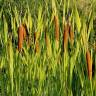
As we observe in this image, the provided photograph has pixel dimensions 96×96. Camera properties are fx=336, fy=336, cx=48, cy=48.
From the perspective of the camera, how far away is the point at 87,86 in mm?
1297

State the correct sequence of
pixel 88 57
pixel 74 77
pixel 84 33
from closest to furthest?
1. pixel 88 57
2. pixel 84 33
3. pixel 74 77

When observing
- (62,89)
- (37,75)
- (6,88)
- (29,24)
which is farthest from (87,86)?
(29,24)

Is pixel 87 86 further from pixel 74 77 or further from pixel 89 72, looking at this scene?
pixel 74 77

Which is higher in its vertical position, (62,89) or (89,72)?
(89,72)

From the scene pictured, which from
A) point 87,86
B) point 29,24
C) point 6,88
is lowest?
point 6,88

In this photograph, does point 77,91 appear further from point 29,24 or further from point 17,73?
point 29,24

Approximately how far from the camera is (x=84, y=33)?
1.30 meters

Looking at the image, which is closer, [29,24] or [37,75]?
[37,75]

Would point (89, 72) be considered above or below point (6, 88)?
above

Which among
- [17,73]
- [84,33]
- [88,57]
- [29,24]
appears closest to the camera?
[88,57]

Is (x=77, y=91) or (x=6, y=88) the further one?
(x=6, y=88)

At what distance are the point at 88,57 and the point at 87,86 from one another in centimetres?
19

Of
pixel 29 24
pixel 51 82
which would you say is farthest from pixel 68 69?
pixel 29 24

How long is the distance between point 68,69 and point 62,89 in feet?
0.36
